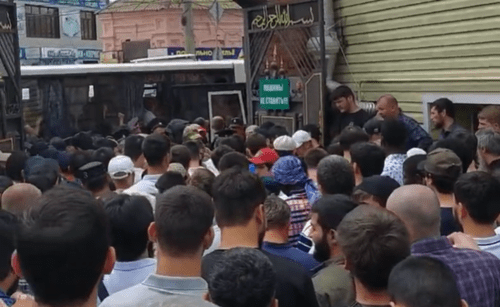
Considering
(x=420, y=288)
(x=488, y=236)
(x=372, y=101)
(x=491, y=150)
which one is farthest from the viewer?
(x=372, y=101)

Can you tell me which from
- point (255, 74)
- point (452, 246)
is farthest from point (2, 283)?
point (255, 74)

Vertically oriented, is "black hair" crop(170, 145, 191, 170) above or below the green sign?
below

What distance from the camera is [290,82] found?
46.0 ft

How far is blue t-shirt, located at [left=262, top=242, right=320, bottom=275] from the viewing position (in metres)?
4.11

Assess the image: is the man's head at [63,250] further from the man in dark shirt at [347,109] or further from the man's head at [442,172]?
the man in dark shirt at [347,109]

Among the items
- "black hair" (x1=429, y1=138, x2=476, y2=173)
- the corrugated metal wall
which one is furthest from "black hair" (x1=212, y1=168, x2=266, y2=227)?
the corrugated metal wall

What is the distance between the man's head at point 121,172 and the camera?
661 centimetres

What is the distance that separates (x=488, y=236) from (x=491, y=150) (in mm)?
2230

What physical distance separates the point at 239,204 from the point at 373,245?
891 millimetres

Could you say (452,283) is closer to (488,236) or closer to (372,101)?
(488,236)

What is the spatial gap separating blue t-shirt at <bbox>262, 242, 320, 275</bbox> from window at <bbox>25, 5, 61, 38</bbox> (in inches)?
1560

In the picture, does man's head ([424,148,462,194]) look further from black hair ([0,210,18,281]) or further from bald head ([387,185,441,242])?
black hair ([0,210,18,281])

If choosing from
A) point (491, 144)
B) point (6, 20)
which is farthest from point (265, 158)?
point (6, 20)

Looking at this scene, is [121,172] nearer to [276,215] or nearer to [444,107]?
[276,215]
